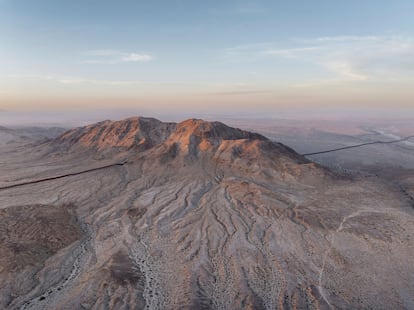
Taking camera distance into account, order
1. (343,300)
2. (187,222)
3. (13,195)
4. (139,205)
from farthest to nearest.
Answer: (13,195) < (139,205) < (187,222) < (343,300)

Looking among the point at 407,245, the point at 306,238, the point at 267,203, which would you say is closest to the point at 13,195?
the point at 267,203

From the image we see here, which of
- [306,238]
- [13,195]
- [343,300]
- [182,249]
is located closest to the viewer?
[343,300]

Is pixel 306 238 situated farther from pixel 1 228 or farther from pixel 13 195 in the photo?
pixel 13 195


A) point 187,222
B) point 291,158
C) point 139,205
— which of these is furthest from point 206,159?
point 187,222

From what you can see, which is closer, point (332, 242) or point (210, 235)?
point (332, 242)

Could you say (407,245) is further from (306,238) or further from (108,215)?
(108,215)

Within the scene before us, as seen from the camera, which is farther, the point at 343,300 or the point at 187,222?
the point at 187,222
